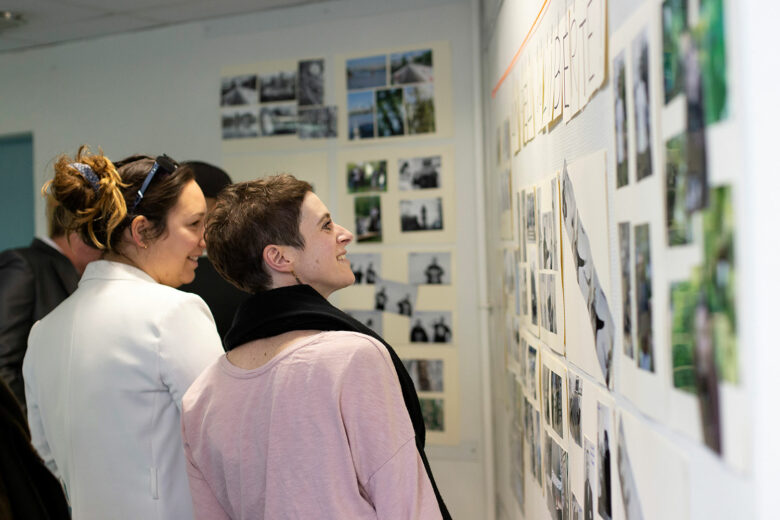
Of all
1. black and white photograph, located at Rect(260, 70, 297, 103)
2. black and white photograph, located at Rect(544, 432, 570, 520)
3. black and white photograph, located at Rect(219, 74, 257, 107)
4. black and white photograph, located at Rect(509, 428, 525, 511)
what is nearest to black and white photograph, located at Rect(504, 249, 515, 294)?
black and white photograph, located at Rect(509, 428, 525, 511)

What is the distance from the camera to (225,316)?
2.27m

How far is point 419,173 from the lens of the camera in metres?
3.06

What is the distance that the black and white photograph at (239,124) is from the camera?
11.0 ft

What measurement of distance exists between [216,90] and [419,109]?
3.59 feet

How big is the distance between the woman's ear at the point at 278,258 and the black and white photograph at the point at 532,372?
2.31 ft

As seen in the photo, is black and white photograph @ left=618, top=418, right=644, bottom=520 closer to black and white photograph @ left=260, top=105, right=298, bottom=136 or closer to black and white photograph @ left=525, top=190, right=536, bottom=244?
black and white photograph @ left=525, top=190, right=536, bottom=244

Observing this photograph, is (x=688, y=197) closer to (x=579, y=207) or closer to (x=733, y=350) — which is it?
(x=733, y=350)

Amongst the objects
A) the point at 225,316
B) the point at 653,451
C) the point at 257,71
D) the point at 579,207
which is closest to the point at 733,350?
the point at 653,451

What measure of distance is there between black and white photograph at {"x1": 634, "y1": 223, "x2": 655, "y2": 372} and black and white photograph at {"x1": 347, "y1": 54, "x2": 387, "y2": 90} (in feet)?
7.88

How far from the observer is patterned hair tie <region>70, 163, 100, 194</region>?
1.57m

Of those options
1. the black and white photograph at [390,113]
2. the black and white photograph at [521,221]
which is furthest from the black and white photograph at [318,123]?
the black and white photograph at [521,221]

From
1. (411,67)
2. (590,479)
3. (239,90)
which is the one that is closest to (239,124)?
(239,90)

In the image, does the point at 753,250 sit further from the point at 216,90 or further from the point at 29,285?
the point at 216,90

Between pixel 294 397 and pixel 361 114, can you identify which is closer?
pixel 294 397
